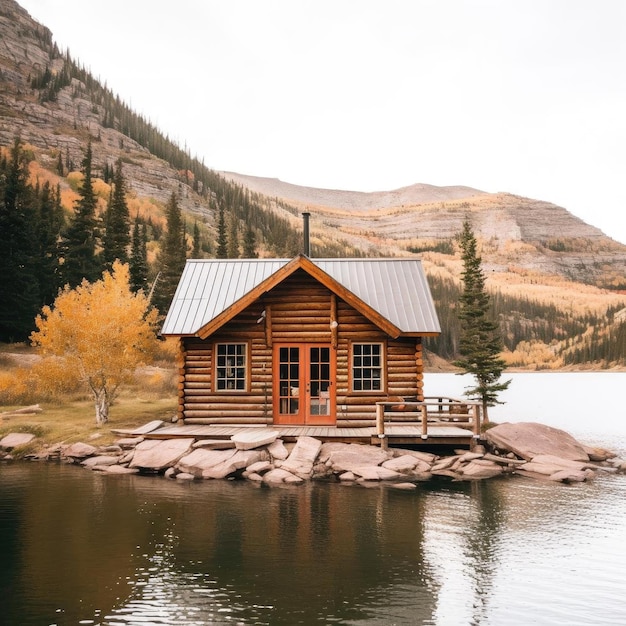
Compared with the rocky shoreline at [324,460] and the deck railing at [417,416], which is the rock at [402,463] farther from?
the deck railing at [417,416]

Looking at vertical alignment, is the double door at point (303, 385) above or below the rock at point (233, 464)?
above

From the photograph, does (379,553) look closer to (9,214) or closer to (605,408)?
(9,214)

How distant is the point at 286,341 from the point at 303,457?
4623 millimetres

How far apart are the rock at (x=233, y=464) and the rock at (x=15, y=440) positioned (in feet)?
25.2

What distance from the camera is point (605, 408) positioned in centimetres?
4650

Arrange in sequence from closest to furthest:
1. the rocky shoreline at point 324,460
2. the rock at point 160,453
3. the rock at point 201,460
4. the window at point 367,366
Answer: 1. the rocky shoreline at point 324,460
2. the rock at point 201,460
3. the rock at point 160,453
4. the window at point 367,366

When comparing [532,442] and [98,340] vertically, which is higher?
[98,340]

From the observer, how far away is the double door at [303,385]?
1955 centimetres

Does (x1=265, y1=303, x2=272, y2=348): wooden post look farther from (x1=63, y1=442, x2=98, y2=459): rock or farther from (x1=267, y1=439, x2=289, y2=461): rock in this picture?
(x1=63, y1=442, x2=98, y2=459): rock

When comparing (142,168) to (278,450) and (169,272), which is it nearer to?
(169,272)

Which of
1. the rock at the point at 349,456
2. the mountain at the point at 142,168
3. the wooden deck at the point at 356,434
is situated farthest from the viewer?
the mountain at the point at 142,168

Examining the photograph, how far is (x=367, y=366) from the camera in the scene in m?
19.6

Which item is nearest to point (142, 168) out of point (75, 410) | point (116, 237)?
point (116, 237)

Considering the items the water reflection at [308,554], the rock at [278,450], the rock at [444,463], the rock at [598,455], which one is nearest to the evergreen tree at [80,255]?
the water reflection at [308,554]
